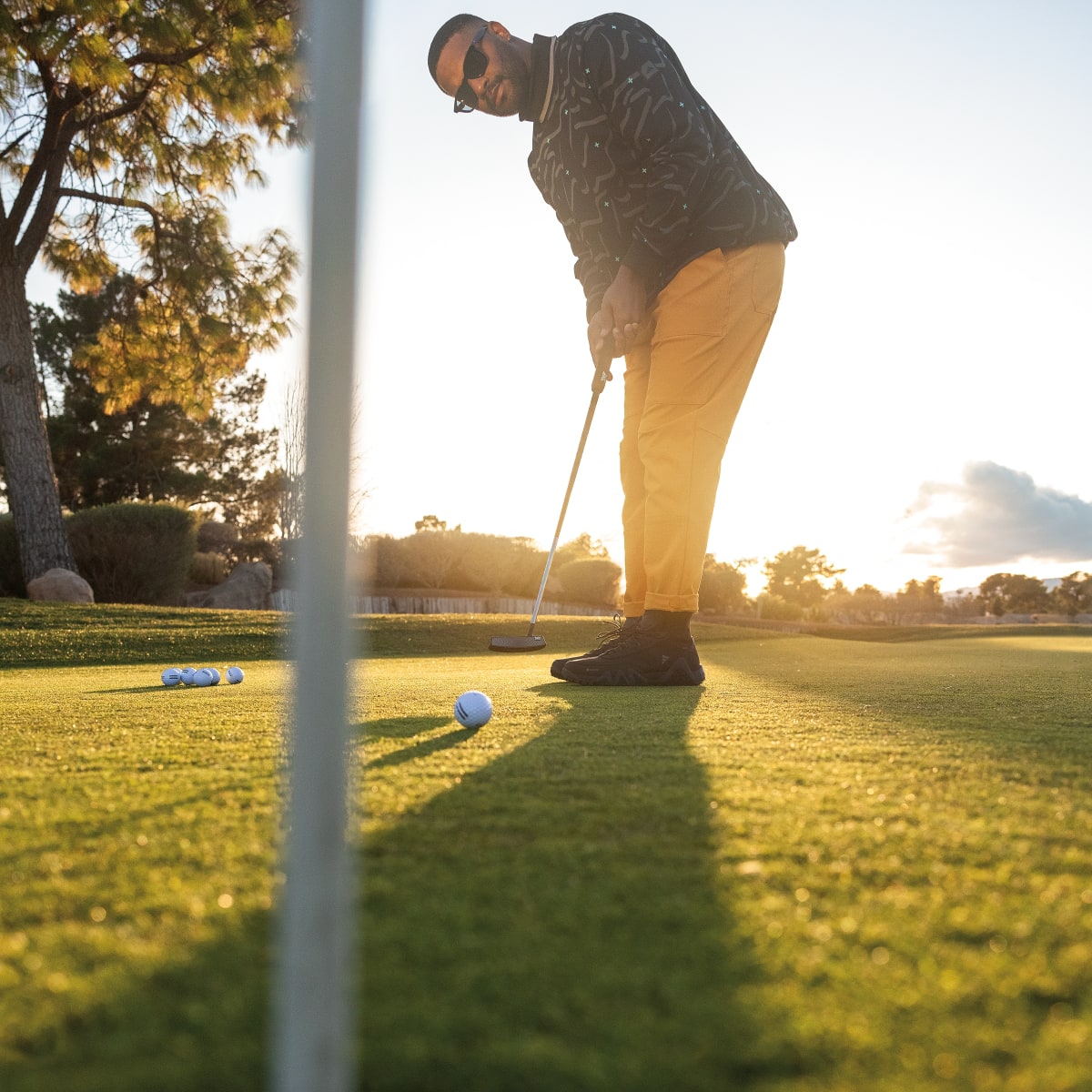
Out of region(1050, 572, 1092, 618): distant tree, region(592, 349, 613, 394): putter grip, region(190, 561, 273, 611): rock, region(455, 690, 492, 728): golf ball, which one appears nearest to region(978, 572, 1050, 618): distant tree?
region(1050, 572, 1092, 618): distant tree

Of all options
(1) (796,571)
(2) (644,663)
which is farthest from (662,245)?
(1) (796,571)

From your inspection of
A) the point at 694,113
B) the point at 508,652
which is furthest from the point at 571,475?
the point at 508,652

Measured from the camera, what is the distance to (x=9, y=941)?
0.72m

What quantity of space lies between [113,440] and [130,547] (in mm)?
12674

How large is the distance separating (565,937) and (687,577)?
2525mm

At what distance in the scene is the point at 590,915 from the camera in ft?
2.52

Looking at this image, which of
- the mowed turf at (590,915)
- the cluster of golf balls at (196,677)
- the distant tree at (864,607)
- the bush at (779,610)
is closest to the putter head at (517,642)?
the cluster of golf balls at (196,677)

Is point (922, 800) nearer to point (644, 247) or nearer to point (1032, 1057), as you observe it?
point (1032, 1057)

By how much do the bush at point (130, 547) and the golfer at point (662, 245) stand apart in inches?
476

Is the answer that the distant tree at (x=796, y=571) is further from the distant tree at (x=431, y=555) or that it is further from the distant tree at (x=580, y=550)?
the distant tree at (x=431, y=555)

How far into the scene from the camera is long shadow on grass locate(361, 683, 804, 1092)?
53cm

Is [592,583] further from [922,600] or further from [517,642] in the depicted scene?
[517,642]

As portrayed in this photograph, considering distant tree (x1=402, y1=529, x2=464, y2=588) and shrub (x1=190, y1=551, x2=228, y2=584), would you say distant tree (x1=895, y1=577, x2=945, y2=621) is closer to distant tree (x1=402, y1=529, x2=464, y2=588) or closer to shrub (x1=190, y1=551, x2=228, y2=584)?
distant tree (x1=402, y1=529, x2=464, y2=588)

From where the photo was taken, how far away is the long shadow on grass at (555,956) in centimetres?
53
